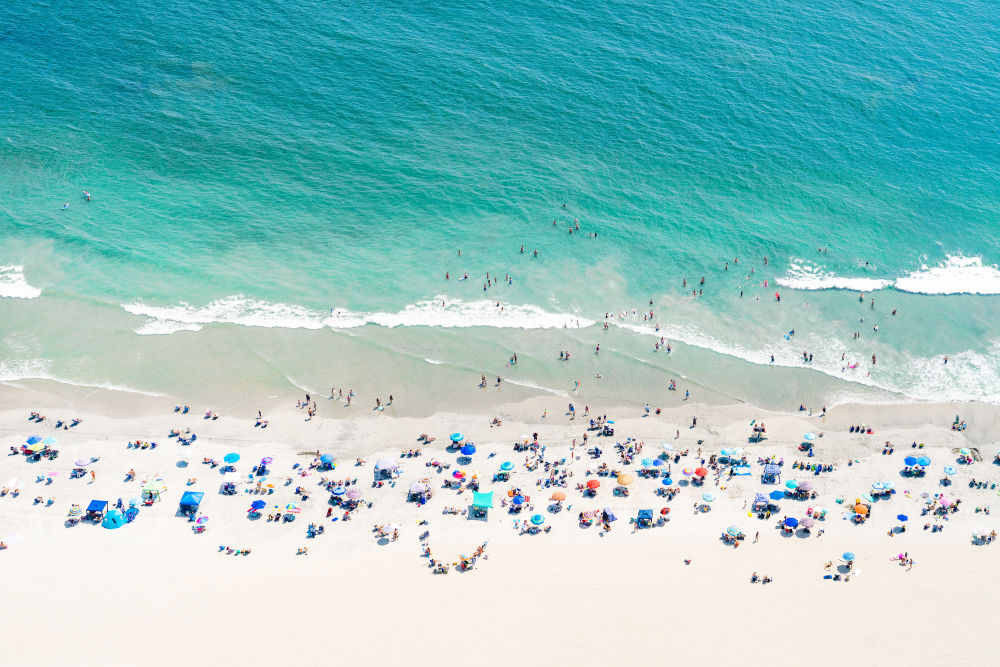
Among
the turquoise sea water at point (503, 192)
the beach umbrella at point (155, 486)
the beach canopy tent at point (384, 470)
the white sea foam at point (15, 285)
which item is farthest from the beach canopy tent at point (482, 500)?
the white sea foam at point (15, 285)

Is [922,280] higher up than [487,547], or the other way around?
[922,280]

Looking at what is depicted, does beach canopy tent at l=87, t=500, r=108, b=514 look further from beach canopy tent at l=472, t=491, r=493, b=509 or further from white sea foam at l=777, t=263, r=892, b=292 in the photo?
white sea foam at l=777, t=263, r=892, b=292

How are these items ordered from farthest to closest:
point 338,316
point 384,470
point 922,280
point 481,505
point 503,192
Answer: point 503,192, point 922,280, point 338,316, point 384,470, point 481,505

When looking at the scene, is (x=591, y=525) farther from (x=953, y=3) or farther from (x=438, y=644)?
(x=953, y=3)

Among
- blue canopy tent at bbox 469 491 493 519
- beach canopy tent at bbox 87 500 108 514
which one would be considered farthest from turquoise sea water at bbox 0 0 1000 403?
blue canopy tent at bbox 469 491 493 519

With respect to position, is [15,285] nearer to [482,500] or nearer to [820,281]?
[482,500]

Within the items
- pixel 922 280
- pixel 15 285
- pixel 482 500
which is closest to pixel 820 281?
pixel 922 280

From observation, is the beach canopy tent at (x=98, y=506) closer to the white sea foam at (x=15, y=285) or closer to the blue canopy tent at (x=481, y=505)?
the blue canopy tent at (x=481, y=505)
